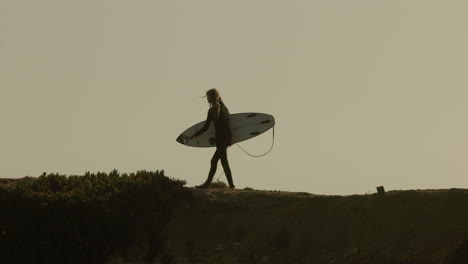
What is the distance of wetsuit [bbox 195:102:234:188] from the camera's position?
2195 cm

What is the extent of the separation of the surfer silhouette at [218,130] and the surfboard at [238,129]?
85 cm

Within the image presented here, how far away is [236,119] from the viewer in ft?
76.3

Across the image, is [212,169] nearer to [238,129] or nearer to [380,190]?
[238,129]

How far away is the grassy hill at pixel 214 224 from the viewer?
18.7 meters

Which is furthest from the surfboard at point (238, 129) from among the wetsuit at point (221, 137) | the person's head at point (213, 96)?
the person's head at point (213, 96)

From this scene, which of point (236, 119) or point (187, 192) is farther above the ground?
Result: point (236, 119)

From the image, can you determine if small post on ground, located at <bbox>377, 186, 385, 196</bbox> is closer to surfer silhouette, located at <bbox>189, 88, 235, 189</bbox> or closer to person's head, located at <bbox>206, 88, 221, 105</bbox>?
surfer silhouette, located at <bbox>189, 88, 235, 189</bbox>

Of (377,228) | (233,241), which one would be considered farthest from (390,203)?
(233,241)

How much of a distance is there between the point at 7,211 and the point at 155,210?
108 inches

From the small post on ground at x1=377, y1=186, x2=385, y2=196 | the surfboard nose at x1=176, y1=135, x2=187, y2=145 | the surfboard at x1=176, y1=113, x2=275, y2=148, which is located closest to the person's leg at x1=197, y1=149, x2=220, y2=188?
the surfboard at x1=176, y1=113, x2=275, y2=148

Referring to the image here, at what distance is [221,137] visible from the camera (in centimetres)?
2203

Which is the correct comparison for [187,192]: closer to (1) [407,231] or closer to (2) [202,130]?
(2) [202,130]

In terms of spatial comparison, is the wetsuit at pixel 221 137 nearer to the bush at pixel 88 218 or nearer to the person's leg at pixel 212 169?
the person's leg at pixel 212 169

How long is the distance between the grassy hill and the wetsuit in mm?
464
